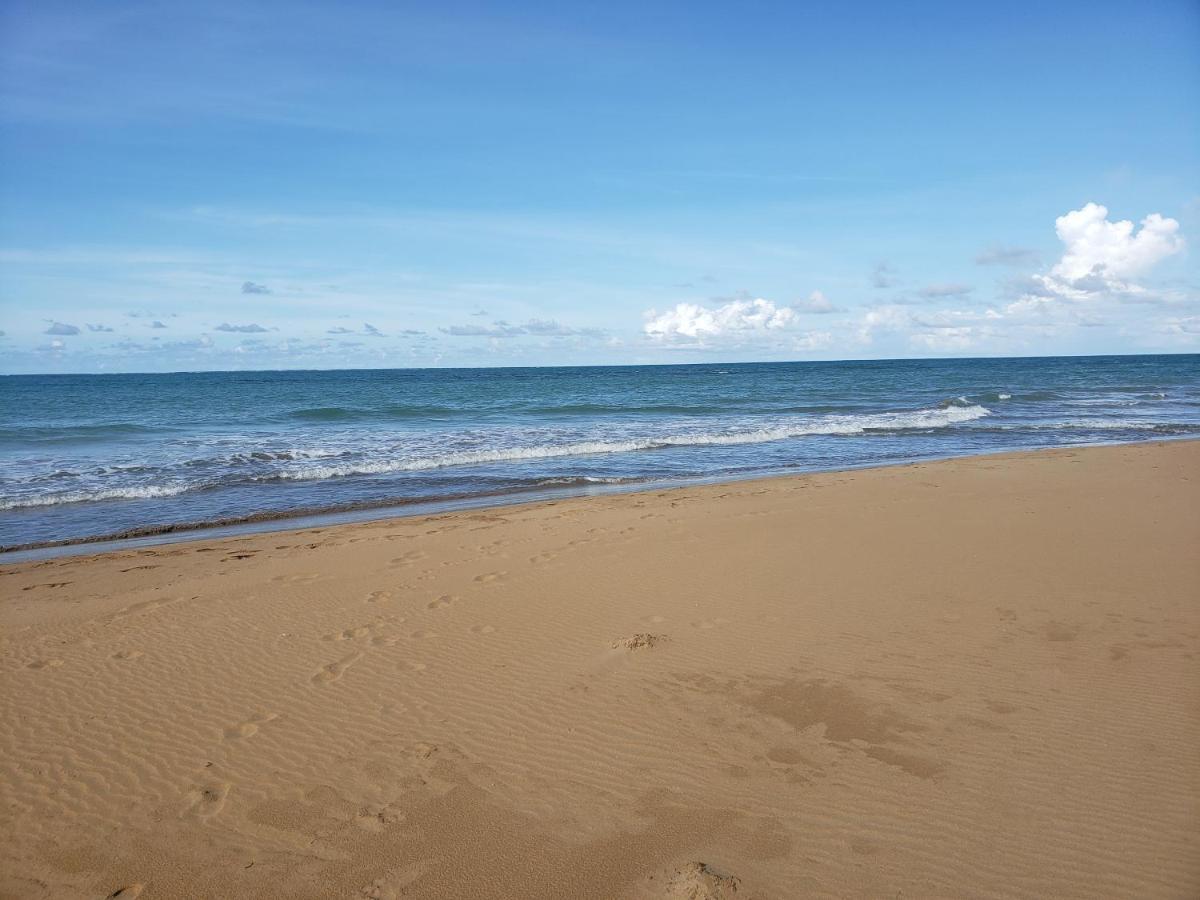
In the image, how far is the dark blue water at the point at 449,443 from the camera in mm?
13680

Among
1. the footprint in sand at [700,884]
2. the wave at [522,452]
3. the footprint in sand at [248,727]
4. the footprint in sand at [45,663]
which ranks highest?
the wave at [522,452]

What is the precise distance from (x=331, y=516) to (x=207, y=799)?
8.67m

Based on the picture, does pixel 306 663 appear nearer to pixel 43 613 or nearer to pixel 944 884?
pixel 43 613

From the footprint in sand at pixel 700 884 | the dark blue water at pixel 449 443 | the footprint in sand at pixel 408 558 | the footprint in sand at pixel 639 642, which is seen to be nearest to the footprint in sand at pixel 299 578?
the footprint in sand at pixel 408 558

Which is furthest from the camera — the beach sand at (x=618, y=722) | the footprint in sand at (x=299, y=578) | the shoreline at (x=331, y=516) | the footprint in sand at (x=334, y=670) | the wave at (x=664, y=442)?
the wave at (x=664, y=442)

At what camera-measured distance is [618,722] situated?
184 inches

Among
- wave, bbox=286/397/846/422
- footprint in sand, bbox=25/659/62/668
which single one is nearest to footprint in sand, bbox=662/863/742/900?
footprint in sand, bbox=25/659/62/668

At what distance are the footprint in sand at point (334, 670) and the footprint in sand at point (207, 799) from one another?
1313 mm

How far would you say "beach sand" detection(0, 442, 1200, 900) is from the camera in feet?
11.1

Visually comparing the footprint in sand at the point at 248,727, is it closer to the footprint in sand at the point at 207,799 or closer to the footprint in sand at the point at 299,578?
the footprint in sand at the point at 207,799

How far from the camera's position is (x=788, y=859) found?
3.36 metres

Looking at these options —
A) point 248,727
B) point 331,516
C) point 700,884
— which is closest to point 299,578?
point 248,727

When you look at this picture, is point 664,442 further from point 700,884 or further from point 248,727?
point 700,884

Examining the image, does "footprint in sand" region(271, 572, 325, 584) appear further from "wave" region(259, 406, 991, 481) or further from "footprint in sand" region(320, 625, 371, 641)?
"wave" region(259, 406, 991, 481)
